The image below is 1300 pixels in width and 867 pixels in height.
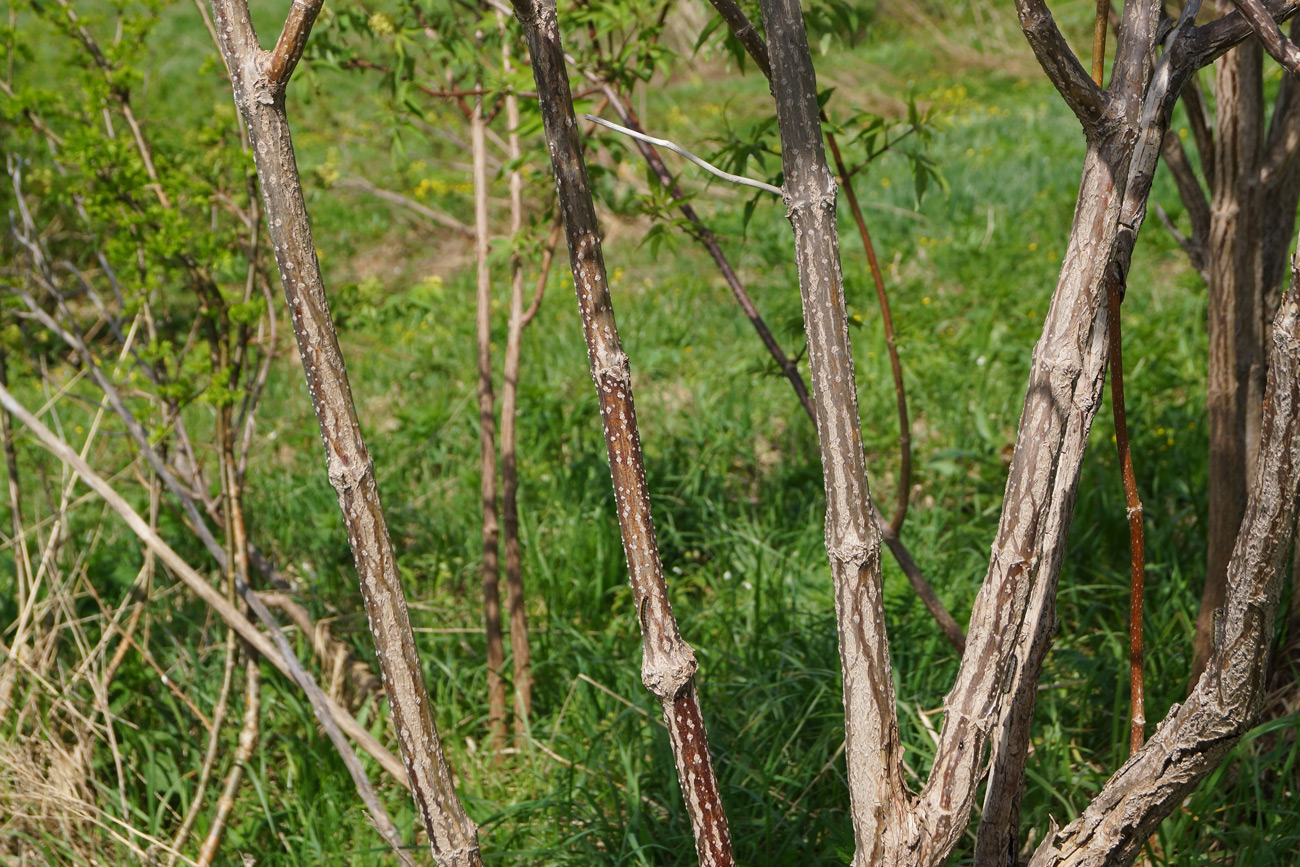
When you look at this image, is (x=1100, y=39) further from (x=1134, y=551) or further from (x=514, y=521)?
(x=514, y=521)

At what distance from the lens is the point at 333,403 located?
3.14ft

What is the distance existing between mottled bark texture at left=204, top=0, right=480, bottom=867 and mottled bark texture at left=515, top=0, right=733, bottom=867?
24 cm

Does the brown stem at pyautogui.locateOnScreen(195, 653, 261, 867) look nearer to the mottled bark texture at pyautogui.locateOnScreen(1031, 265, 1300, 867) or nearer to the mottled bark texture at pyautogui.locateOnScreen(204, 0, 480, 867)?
the mottled bark texture at pyautogui.locateOnScreen(204, 0, 480, 867)

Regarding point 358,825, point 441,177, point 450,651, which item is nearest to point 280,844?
point 358,825

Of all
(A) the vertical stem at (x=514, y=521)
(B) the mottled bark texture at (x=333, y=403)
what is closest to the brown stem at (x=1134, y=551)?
(B) the mottled bark texture at (x=333, y=403)

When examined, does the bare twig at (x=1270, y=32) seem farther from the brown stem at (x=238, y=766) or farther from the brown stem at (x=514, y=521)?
the brown stem at (x=238, y=766)

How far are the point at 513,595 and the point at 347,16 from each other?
1365 mm

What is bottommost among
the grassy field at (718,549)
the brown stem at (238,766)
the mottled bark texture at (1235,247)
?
the brown stem at (238,766)

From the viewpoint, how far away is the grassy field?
74.1 inches

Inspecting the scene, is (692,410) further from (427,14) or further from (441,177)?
(441,177)

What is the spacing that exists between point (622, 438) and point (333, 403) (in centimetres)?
30

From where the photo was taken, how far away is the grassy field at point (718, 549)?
74.1 inches

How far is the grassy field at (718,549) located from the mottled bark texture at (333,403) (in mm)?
784

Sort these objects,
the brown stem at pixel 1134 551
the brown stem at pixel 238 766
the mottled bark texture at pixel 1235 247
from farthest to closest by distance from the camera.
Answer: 1. the brown stem at pixel 238 766
2. the mottled bark texture at pixel 1235 247
3. the brown stem at pixel 1134 551
